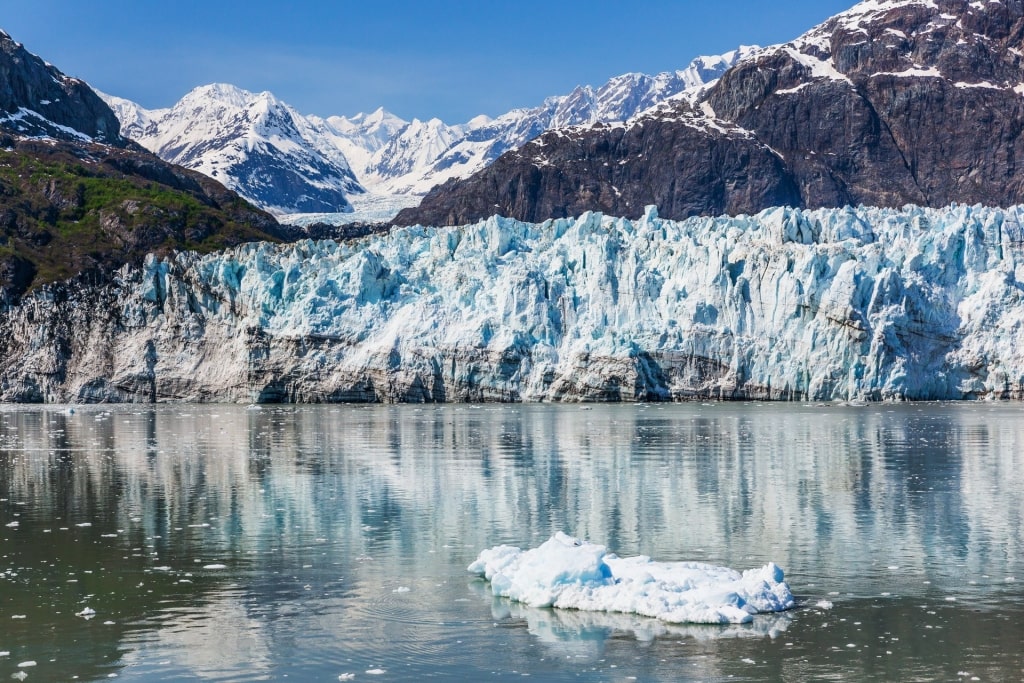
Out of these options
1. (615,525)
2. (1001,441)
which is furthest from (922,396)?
A: (615,525)

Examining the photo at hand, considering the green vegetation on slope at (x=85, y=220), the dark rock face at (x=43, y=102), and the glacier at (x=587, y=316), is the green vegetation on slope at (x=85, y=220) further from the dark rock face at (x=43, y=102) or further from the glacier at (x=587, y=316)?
the dark rock face at (x=43, y=102)

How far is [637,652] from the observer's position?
1312 centimetres

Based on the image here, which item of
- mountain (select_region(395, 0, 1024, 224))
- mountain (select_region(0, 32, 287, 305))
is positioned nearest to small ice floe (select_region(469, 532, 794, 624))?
mountain (select_region(0, 32, 287, 305))

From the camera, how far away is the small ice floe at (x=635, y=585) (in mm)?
14500

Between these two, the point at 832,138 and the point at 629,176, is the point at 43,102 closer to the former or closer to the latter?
→ the point at 629,176

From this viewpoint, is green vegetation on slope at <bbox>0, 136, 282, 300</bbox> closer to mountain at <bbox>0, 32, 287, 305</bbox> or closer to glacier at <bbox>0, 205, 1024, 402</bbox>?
mountain at <bbox>0, 32, 287, 305</bbox>

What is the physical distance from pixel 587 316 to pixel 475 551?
44.1m

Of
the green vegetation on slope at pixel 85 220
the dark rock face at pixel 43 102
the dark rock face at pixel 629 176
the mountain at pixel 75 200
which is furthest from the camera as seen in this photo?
the dark rock face at pixel 629 176

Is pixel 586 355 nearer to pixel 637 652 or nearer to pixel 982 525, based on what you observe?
pixel 982 525

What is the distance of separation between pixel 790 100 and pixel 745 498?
471 feet

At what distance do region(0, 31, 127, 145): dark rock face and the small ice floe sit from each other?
124 m

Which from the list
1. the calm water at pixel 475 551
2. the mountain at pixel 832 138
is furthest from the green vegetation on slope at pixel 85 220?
the mountain at pixel 832 138

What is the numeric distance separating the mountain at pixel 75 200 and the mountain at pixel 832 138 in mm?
46684

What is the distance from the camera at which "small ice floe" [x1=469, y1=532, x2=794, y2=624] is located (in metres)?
14.5
